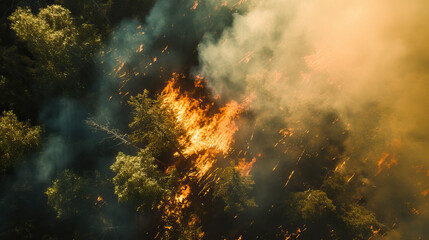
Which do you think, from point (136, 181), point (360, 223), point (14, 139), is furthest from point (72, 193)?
point (360, 223)

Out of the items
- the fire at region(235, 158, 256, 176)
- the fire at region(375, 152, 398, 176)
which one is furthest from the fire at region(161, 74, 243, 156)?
the fire at region(375, 152, 398, 176)

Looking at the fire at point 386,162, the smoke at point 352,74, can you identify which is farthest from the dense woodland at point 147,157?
the smoke at point 352,74

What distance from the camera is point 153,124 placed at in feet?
31.9

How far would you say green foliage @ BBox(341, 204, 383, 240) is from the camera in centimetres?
781

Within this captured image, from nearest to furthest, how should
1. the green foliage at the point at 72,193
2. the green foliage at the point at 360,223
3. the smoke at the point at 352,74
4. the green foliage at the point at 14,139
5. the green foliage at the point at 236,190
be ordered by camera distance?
the green foliage at the point at 360,223 → the green foliage at the point at 236,190 → the smoke at the point at 352,74 → the green foliage at the point at 72,193 → the green foliage at the point at 14,139

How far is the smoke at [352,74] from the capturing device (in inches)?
355

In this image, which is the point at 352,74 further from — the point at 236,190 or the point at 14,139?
the point at 14,139

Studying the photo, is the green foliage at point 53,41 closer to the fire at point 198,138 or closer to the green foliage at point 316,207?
the fire at point 198,138

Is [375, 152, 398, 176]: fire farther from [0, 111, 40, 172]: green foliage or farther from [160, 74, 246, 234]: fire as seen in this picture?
[0, 111, 40, 172]: green foliage

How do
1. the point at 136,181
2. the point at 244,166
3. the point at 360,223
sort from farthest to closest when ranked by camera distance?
the point at 244,166, the point at 136,181, the point at 360,223

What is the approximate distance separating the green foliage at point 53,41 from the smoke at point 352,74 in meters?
8.46

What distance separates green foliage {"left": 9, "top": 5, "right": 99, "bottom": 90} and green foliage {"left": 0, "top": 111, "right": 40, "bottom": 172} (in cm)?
317

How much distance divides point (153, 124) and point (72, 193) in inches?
226

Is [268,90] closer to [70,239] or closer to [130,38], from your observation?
[130,38]
